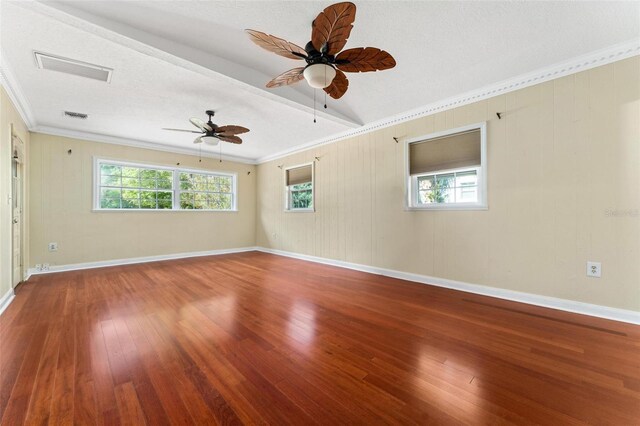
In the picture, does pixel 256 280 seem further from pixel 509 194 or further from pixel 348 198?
pixel 509 194

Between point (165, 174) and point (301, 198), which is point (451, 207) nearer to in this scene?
point (301, 198)

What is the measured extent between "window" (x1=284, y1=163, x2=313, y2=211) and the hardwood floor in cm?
306

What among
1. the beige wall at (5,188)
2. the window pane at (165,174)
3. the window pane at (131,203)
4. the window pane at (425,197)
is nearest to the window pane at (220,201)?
the window pane at (165,174)

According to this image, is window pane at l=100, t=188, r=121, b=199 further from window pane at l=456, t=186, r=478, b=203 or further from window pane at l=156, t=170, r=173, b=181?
window pane at l=456, t=186, r=478, b=203

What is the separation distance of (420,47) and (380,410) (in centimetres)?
310

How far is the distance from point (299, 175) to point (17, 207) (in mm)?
4612

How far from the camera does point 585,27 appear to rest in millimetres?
2293

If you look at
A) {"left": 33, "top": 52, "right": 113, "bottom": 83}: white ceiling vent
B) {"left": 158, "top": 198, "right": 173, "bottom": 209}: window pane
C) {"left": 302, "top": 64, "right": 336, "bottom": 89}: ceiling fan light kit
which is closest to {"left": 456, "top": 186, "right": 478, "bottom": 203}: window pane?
{"left": 302, "top": 64, "right": 336, "bottom": 89}: ceiling fan light kit

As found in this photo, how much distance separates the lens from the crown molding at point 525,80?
8.09 ft

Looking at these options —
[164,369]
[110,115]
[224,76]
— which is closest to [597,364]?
[164,369]

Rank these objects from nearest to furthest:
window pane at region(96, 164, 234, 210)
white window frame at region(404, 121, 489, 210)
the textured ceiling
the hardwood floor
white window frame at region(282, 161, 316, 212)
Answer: the hardwood floor < the textured ceiling < white window frame at region(404, 121, 489, 210) < window pane at region(96, 164, 234, 210) < white window frame at region(282, 161, 316, 212)

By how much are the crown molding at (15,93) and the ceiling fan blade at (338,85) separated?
3.21 m

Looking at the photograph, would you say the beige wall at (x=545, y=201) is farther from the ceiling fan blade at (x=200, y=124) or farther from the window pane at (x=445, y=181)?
the ceiling fan blade at (x=200, y=124)

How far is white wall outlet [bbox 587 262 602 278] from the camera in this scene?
2.55 meters
